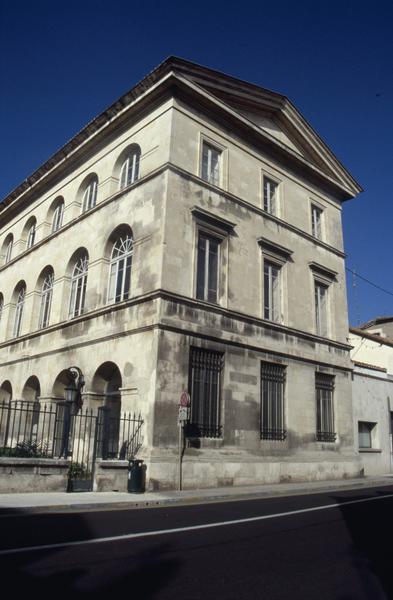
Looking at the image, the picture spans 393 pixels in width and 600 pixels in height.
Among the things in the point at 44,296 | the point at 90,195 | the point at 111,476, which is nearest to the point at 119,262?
the point at 90,195

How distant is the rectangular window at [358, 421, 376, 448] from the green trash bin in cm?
1338

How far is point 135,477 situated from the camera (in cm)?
1303

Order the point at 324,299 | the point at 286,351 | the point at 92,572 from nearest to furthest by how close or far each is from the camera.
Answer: the point at 92,572, the point at 286,351, the point at 324,299

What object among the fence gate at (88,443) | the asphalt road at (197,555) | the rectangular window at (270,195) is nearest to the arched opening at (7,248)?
the fence gate at (88,443)

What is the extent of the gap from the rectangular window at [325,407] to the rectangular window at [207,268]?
21.8 ft

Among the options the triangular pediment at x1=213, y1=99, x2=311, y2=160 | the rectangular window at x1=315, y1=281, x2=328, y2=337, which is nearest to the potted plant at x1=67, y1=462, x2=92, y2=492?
the rectangular window at x1=315, y1=281, x2=328, y2=337

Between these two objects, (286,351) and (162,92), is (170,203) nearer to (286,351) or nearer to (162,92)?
(162,92)

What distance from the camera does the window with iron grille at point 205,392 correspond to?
15.7m

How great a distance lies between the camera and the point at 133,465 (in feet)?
43.0

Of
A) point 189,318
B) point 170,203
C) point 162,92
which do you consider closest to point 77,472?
point 189,318

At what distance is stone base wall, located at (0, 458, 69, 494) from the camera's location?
444 inches

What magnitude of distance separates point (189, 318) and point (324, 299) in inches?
359

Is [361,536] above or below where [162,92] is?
below

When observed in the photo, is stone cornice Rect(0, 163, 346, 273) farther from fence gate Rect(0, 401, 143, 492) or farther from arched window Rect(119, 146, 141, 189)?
fence gate Rect(0, 401, 143, 492)
